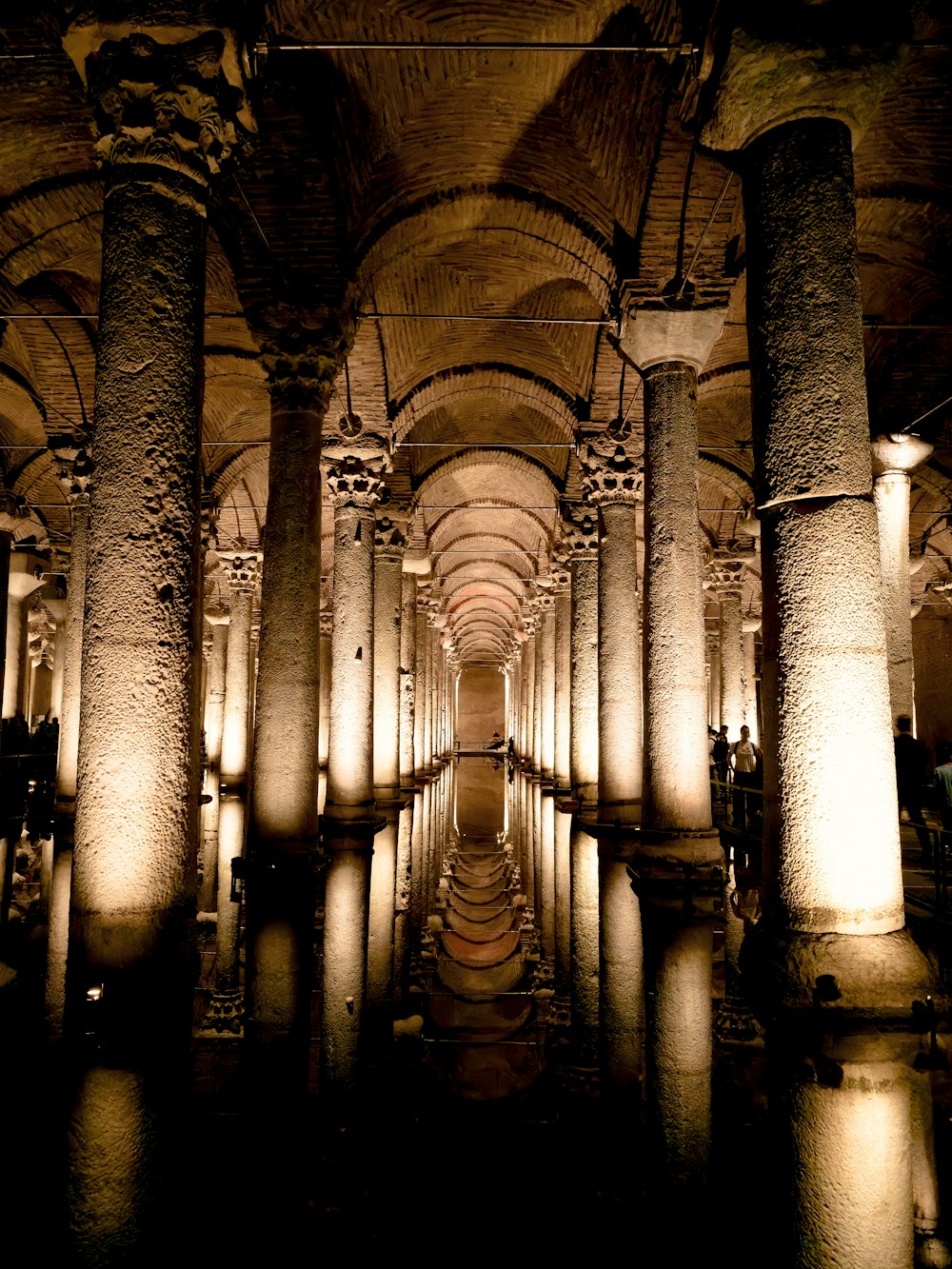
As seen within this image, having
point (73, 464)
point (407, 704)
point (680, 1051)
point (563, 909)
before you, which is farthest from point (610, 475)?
point (680, 1051)

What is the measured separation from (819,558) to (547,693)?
50.9 ft

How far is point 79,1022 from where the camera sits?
356 cm

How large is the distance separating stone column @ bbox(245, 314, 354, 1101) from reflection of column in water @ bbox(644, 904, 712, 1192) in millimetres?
2655

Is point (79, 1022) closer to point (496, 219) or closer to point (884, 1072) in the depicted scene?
point (884, 1072)

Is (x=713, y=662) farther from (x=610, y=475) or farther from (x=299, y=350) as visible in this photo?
(x=299, y=350)

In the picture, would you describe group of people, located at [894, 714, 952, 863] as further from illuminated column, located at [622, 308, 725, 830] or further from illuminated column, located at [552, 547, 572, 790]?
illuminated column, located at [552, 547, 572, 790]

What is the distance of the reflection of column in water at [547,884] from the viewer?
19.0 feet

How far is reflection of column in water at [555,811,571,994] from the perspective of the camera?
4982 mm

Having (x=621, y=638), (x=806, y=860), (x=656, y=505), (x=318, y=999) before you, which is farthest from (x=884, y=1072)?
(x=621, y=638)

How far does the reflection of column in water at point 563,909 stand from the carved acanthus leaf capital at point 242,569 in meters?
8.89

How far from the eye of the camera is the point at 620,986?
4418 millimetres

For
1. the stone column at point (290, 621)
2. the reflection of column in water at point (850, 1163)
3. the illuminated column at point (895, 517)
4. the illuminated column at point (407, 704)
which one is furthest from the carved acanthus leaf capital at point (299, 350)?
the illuminated column at point (407, 704)

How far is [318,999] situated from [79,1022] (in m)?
1.06

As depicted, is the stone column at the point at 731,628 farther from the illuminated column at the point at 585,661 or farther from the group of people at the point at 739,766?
the illuminated column at the point at 585,661
